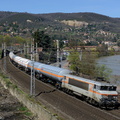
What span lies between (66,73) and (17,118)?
8.75m

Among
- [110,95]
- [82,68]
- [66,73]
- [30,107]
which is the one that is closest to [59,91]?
[66,73]

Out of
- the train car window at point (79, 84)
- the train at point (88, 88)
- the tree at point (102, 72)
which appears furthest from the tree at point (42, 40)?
the train car window at point (79, 84)

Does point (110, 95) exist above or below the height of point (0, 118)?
above

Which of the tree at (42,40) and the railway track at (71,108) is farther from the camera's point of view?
the tree at (42,40)

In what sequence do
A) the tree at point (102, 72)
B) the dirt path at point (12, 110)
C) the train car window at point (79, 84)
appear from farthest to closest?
the tree at point (102, 72) → the train car window at point (79, 84) → the dirt path at point (12, 110)

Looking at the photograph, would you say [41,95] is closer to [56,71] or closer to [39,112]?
[56,71]

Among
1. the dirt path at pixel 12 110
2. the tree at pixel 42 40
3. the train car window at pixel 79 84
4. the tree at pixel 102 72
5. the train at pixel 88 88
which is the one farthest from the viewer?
the tree at pixel 42 40

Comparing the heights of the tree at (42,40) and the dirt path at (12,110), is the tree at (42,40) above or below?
above

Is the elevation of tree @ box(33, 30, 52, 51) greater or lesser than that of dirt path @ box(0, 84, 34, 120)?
greater

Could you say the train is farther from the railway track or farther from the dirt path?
the dirt path

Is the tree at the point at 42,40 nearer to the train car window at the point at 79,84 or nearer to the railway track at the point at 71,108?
the railway track at the point at 71,108

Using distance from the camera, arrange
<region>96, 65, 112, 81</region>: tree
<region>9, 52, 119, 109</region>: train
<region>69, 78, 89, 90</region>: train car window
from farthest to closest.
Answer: <region>96, 65, 112, 81</region>: tree → <region>69, 78, 89, 90</region>: train car window → <region>9, 52, 119, 109</region>: train

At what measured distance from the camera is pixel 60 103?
20375 mm

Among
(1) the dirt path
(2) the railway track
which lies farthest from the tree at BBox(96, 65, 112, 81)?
(1) the dirt path
